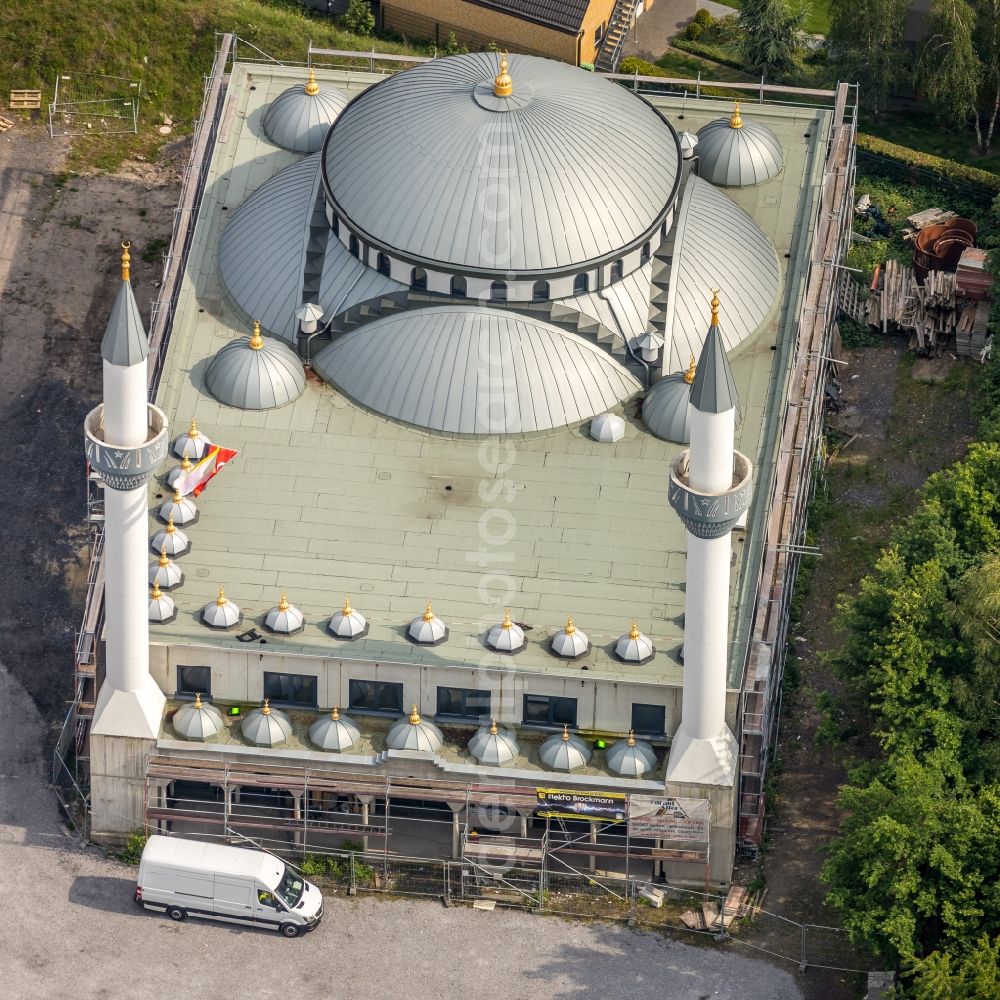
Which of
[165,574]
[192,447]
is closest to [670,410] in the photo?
[192,447]

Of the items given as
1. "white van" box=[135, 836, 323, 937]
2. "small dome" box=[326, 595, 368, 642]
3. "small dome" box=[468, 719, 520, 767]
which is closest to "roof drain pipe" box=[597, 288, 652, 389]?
"small dome" box=[326, 595, 368, 642]

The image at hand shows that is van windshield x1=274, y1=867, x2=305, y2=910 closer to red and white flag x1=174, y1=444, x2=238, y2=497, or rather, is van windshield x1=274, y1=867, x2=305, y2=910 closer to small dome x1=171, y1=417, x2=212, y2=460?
red and white flag x1=174, y1=444, x2=238, y2=497

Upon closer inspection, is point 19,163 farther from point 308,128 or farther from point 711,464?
point 711,464

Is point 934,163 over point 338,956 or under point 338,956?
over

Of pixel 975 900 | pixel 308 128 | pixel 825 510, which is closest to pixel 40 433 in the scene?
pixel 308 128

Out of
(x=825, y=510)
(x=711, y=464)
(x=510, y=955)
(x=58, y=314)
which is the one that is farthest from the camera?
(x=58, y=314)

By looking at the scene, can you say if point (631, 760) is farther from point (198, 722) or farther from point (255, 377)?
point (255, 377)
